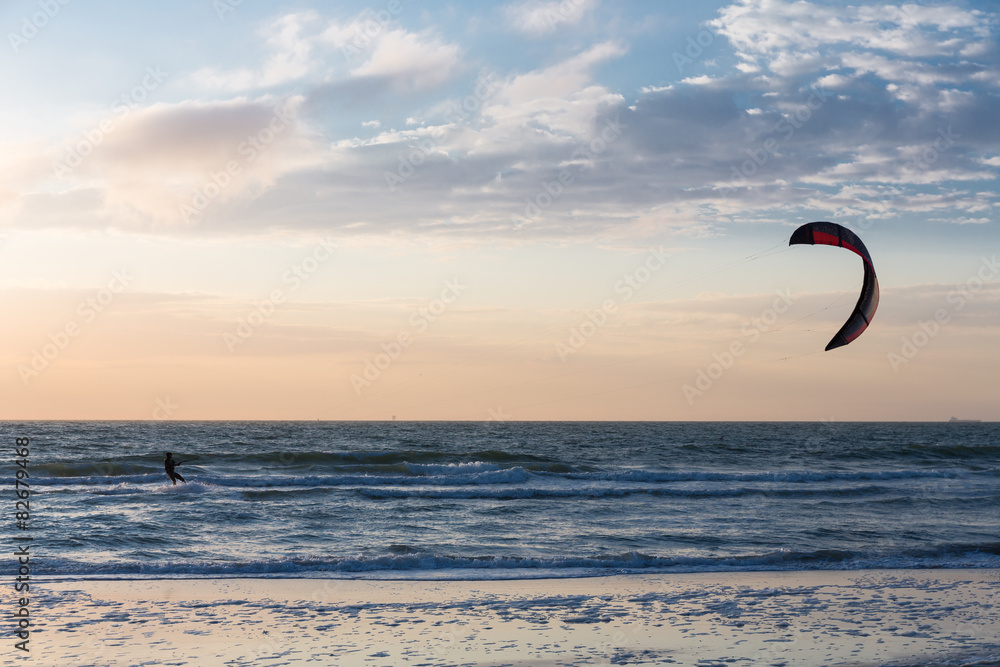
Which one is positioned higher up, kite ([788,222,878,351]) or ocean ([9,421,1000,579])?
kite ([788,222,878,351])

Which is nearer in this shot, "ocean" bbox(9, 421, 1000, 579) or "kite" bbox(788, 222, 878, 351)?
"ocean" bbox(9, 421, 1000, 579)

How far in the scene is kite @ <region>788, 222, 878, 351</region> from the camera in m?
18.8

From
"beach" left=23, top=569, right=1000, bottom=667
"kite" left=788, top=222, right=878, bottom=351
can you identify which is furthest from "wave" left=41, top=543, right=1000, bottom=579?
→ "kite" left=788, top=222, right=878, bottom=351

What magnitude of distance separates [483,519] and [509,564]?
527 centimetres

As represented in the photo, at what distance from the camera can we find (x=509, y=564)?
535 inches

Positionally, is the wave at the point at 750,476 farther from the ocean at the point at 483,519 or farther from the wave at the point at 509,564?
the wave at the point at 509,564

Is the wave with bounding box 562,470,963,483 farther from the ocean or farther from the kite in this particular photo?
the kite

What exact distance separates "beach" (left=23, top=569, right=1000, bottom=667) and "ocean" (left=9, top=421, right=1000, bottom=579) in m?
1.12

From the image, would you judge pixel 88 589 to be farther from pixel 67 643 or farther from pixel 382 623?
pixel 382 623

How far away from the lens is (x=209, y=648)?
8516 mm

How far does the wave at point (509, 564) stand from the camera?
41.8ft

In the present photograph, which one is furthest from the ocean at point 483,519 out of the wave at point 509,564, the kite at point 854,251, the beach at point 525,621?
the kite at point 854,251

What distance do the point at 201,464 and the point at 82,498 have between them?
14.3 meters

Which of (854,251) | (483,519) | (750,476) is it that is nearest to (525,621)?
(483,519)
